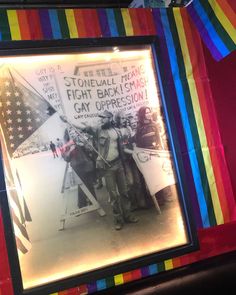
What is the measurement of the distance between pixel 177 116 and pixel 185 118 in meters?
0.06

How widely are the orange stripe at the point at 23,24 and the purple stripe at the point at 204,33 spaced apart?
1.16 m

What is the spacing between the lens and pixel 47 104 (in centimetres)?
211

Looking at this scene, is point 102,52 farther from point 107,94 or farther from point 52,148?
point 52,148

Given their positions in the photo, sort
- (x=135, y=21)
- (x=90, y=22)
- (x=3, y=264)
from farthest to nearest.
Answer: (x=135, y=21), (x=90, y=22), (x=3, y=264)

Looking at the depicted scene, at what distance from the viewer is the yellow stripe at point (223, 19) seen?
2.25 meters

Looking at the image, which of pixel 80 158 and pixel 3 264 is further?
pixel 80 158

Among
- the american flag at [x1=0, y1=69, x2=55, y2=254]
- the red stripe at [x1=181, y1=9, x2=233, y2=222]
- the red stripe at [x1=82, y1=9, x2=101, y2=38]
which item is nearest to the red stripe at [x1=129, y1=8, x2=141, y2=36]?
the red stripe at [x1=82, y1=9, x2=101, y2=38]

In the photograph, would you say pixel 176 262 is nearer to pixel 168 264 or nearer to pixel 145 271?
pixel 168 264

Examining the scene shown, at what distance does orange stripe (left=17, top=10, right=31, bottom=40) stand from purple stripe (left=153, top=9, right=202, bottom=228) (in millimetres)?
883

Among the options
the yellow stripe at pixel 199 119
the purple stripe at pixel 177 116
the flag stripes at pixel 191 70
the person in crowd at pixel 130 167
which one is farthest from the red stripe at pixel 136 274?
the yellow stripe at pixel 199 119

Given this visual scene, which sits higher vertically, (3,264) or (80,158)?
(80,158)

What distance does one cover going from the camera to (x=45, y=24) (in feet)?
7.20

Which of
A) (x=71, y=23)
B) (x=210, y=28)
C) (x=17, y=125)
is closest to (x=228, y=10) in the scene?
(x=210, y=28)

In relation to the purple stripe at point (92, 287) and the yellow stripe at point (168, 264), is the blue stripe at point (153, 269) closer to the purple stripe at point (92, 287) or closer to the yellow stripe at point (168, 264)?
the yellow stripe at point (168, 264)
